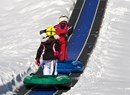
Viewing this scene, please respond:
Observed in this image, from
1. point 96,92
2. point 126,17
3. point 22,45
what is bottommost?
point 126,17

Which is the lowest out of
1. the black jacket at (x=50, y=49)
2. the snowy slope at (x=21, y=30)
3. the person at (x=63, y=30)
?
the snowy slope at (x=21, y=30)

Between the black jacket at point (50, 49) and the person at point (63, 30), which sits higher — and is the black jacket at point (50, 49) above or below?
above

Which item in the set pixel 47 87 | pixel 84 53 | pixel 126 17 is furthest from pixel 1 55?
pixel 126 17

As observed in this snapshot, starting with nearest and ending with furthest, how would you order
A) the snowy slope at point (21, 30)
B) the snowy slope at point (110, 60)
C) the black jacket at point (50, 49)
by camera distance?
the snowy slope at point (110, 60) → the black jacket at point (50, 49) → the snowy slope at point (21, 30)

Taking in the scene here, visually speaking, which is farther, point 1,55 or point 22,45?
point 22,45

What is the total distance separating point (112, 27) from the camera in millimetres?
25531

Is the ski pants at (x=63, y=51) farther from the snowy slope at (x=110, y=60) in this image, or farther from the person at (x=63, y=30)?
the snowy slope at (x=110, y=60)

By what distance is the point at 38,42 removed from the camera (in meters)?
22.9

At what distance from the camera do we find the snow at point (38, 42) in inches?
607

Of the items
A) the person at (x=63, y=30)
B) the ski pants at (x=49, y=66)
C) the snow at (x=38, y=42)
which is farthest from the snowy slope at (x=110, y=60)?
the person at (x=63, y=30)

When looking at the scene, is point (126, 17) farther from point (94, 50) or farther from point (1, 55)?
point (1, 55)

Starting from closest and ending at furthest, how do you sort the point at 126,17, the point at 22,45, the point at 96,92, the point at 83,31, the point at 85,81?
the point at 96,92, the point at 85,81, the point at 22,45, the point at 83,31, the point at 126,17

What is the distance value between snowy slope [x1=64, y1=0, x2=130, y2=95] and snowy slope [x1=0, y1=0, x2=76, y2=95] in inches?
91.1

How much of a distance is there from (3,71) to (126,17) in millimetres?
13035
